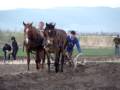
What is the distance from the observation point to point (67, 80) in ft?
64.6

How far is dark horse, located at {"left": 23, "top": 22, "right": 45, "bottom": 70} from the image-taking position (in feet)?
78.1

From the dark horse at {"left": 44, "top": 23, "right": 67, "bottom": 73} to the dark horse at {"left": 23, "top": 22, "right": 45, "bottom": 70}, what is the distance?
1403 millimetres

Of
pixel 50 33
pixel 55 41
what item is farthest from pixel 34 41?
pixel 50 33

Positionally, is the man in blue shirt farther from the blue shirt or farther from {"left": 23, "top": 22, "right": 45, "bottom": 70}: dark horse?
{"left": 23, "top": 22, "right": 45, "bottom": 70}: dark horse

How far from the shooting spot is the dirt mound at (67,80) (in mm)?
17609

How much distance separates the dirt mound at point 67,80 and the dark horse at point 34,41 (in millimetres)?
2127

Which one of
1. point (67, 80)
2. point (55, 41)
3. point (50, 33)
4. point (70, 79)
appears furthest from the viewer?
point (55, 41)

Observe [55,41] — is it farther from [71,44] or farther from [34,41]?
[71,44]

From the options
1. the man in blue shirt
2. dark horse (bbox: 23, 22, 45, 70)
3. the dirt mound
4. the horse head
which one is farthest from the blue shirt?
the horse head

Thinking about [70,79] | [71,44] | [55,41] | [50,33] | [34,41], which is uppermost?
[50,33]

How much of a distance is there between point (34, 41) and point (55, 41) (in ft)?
7.27

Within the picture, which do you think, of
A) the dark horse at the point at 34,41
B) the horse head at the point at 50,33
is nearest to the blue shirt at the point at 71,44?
the dark horse at the point at 34,41

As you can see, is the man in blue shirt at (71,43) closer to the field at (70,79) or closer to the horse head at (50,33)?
the field at (70,79)

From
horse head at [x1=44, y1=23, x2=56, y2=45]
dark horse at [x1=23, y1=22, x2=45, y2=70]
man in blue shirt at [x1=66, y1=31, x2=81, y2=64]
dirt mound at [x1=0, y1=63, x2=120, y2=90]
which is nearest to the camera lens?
dirt mound at [x1=0, y1=63, x2=120, y2=90]
